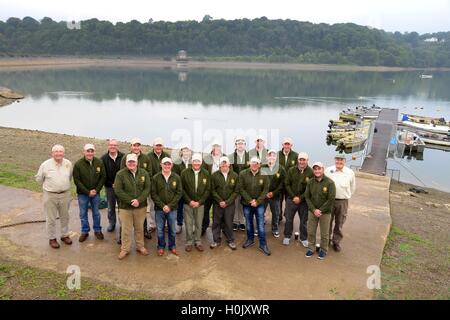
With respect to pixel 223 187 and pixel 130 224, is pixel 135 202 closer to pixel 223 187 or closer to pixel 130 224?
pixel 130 224

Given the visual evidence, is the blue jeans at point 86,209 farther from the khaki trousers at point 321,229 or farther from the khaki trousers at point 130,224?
the khaki trousers at point 321,229

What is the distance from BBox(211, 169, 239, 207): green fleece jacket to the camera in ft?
18.1

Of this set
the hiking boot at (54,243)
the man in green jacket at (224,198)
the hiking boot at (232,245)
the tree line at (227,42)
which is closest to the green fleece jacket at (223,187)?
the man in green jacket at (224,198)

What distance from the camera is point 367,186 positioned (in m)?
9.61

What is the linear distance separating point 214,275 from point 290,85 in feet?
190

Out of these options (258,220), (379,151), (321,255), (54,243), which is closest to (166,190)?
(258,220)

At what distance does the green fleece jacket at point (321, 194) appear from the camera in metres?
5.30

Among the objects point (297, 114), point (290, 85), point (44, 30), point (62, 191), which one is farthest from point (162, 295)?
point (44, 30)

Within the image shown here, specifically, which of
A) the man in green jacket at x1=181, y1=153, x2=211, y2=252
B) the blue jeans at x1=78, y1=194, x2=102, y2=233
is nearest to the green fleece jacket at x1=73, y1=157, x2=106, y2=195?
the blue jeans at x1=78, y1=194, x2=102, y2=233

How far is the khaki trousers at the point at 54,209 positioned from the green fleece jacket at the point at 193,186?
1711 millimetres

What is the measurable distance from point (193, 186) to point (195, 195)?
133mm

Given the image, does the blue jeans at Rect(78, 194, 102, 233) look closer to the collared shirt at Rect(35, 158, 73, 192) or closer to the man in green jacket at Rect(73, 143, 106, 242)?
the man in green jacket at Rect(73, 143, 106, 242)
